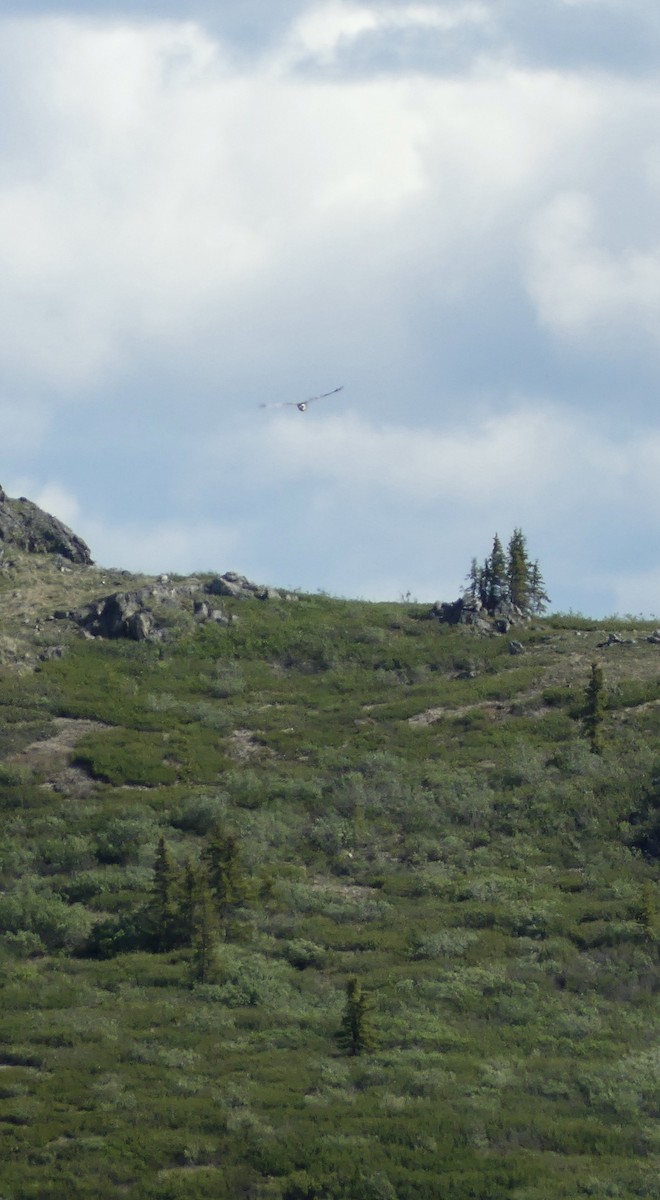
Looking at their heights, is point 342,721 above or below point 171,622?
below

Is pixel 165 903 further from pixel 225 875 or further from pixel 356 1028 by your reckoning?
pixel 356 1028

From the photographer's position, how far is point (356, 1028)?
43844 millimetres

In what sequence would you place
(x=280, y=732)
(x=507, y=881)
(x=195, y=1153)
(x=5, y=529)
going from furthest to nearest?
(x=5, y=529), (x=280, y=732), (x=507, y=881), (x=195, y=1153)

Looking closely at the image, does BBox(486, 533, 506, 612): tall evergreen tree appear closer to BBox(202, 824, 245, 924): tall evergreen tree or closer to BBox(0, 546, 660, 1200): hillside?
BBox(0, 546, 660, 1200): hillside

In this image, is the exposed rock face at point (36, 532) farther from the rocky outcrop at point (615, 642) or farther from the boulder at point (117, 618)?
the rocky outcrop at point (615, 642)

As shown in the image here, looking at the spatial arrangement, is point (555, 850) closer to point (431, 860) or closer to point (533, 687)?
point (431, 860)

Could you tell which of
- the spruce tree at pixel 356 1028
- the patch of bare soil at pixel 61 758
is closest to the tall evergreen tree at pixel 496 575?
the patch of bare soil at pixel 61 758

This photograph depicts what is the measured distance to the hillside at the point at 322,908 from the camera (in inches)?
1518

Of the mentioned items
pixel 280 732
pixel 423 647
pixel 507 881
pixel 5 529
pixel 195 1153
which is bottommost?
pixel 195 1153

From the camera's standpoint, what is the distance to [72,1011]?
46.4 metres

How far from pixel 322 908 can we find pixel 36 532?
168 ft

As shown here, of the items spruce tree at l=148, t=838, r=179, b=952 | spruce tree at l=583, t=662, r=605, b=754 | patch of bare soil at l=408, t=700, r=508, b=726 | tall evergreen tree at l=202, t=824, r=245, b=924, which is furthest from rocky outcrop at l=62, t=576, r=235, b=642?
spruce tree at l=148, t=838, r=179, b=952

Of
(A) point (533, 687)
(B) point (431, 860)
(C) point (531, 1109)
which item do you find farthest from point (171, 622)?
(C) point (531, 1109)

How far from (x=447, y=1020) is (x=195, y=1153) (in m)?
10.6
